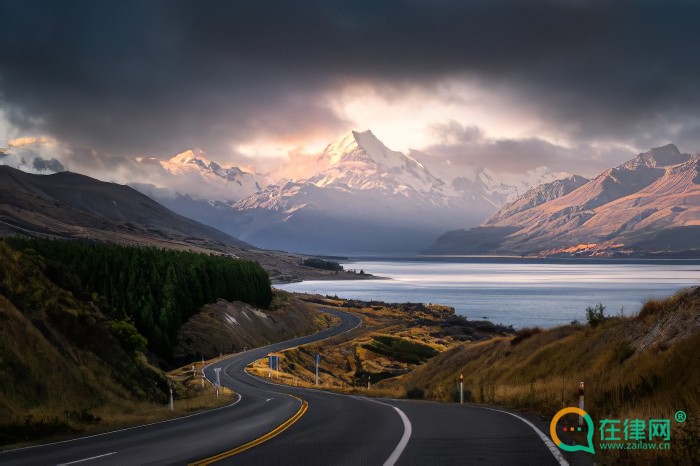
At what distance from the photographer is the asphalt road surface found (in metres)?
14.0

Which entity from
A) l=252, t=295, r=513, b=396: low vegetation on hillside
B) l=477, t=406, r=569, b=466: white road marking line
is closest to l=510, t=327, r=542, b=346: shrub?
l=252, t=295, r=513, b=396: low vegetation on hillside

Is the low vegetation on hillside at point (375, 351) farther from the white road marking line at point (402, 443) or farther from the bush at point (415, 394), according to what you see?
the white road marking line at point (402, 443)

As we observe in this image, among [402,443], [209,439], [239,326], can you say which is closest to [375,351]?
[239,326]

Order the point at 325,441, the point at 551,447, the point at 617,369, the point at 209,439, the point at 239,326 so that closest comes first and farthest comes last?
the point at 551,447 < the point at 325,441 < the point at 209,439 < the point at 617,369 < the point at 239,326

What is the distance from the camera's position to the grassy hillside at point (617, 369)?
623 inches

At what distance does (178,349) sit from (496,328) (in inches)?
2267

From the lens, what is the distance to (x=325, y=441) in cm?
1661

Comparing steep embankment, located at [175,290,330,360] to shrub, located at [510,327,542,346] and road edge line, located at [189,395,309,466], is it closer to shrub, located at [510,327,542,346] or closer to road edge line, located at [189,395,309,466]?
shrub, located at [510,327,542,346]

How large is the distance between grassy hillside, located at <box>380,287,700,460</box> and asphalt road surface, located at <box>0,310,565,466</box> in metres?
2.25

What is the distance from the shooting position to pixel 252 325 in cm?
11444

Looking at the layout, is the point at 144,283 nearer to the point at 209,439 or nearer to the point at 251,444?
the point at 209,439

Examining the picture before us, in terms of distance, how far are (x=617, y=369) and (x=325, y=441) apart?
11655 mm

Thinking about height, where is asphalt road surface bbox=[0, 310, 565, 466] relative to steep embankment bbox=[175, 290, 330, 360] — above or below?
above

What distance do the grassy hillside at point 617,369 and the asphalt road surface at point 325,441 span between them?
2.25m
